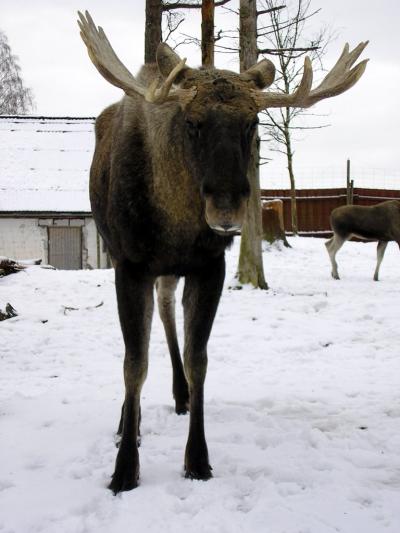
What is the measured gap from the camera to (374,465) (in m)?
3.17

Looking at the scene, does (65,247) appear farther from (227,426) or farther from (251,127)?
(251,127)

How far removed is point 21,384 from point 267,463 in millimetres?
2584

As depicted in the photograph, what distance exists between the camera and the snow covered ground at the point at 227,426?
264cm

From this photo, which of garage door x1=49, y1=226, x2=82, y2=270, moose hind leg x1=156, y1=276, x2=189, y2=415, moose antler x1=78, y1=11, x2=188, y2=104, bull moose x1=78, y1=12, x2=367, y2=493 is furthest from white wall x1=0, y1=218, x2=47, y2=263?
moose antler x1=78, y1=11, x2=188, y2=104

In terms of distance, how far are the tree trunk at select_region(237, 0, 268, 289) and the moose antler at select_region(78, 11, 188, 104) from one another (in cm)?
579

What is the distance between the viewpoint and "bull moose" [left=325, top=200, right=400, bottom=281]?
1228 cm

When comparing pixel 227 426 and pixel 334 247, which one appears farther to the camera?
pixel 334 247

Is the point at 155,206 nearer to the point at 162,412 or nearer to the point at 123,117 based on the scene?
the point at 123,117

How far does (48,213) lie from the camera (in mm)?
17562

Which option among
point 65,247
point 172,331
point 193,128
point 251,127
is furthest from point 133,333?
A: point 65,247

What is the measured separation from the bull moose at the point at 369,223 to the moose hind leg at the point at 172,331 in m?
8.02

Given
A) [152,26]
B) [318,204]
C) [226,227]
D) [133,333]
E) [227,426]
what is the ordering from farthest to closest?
[318,204], [152,26], [227,426], [133,333], [226,227]

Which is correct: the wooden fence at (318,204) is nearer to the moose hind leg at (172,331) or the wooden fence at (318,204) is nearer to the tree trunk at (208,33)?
the tree trunk at (208,33)

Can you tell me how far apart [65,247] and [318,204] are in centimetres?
1036
